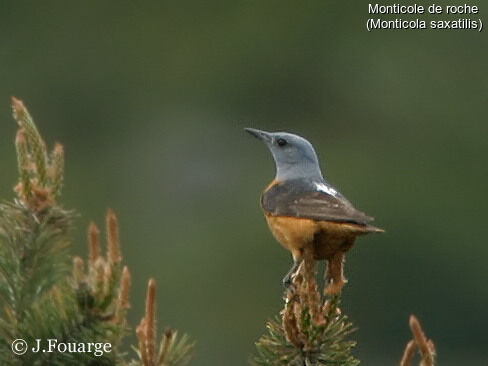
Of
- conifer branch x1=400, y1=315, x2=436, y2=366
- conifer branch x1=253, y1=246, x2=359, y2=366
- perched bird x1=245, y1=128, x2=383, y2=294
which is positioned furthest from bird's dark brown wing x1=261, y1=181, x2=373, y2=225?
conifer branch x1=400, y1=315, x2=436, y2=366

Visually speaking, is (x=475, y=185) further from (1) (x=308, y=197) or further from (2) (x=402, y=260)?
(1) (x=308, y=197)

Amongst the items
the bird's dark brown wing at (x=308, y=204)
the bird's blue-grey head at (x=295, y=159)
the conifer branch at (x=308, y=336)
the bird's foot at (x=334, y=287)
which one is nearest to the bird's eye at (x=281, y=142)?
the bird's blue-grey head at (x=295, y=159)

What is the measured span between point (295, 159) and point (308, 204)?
1.04m

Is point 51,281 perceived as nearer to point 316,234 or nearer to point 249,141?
point 316,234

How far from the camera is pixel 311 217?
12.9ft

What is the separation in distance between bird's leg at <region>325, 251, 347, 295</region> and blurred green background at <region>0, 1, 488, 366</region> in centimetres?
1392

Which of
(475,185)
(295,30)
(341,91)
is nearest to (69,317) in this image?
(475,185)

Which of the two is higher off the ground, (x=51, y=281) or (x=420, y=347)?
(x=51, y=281)

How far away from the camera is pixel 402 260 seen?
24.2m

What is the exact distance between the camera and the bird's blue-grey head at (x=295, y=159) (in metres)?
5.04

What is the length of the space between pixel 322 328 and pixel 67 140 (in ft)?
76.0

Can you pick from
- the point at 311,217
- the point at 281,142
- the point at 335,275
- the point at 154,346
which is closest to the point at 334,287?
the point at 335,275

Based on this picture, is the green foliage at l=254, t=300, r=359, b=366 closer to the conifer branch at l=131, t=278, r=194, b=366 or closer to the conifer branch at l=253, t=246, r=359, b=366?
the conifer branch at l=253, t=246, r=359, b=366

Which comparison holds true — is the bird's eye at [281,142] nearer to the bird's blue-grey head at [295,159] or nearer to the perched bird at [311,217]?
the bird's blue-grey head at [295,159]
